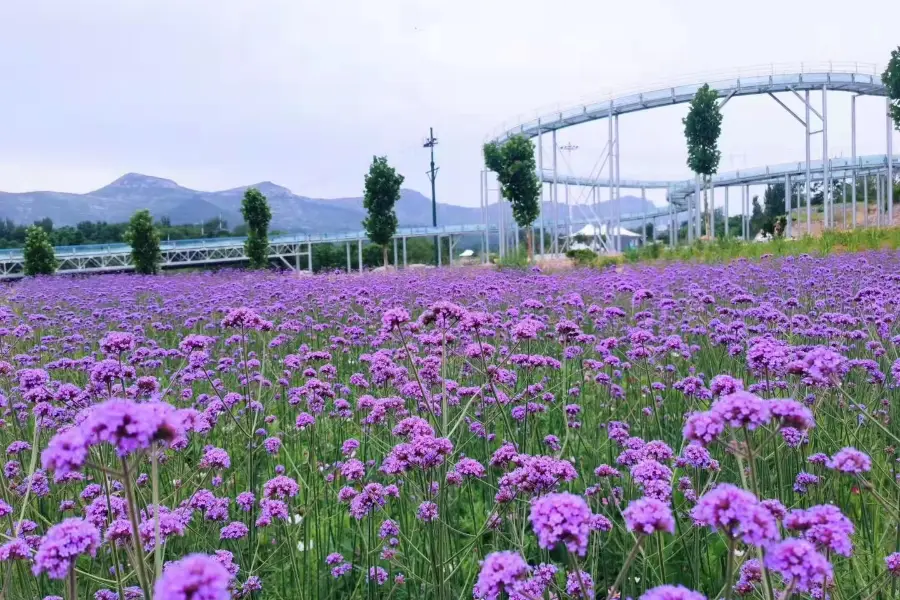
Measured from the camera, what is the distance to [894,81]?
2731cm

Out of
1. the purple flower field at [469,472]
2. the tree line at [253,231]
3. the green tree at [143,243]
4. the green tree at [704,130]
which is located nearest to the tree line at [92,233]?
the tree line at [253,231]

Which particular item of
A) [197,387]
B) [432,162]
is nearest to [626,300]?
[197,387]

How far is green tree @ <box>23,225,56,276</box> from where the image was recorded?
90.0 ft

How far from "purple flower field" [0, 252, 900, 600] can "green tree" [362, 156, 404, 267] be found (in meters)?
24.7

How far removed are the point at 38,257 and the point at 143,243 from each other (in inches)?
158

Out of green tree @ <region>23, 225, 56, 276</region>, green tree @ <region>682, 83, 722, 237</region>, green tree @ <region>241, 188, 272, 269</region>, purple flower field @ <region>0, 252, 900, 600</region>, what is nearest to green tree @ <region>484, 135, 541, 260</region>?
green tree @ <region>682, 83, 722, 237</region>

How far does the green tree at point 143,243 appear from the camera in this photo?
28406 millimetres

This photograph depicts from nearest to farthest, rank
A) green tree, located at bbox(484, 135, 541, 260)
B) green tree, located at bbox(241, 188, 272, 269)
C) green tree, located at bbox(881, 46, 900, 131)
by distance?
1. green tree, located at bbox(881, 46, 900, 131)
2. green tree, located at bbox(241, 188, 272, 269)
3. green tree, located at bbox(484, 135, 541, 260)

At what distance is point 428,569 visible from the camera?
8.85 feet

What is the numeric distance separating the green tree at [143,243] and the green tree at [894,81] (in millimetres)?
31044

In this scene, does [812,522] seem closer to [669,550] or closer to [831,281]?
[669,550]

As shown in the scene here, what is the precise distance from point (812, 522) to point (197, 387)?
5.13 m

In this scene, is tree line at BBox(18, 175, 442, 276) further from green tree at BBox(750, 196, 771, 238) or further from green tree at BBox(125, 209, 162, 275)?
green tree at BBox(750, 196, 771, 238)

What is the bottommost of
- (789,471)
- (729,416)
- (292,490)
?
(789,471)
